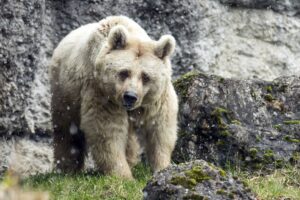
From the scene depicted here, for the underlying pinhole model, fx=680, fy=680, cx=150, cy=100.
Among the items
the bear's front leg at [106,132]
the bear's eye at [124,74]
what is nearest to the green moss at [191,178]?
the bear's eye at [124,74]

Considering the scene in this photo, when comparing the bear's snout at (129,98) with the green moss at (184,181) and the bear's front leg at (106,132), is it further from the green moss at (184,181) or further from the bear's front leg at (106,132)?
the green moss at (184,181)

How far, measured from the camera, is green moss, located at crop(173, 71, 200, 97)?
770 centimetres

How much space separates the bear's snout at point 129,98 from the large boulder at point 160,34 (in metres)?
2.70

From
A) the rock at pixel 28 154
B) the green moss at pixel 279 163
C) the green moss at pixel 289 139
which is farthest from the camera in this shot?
the rock at pixel 28 154

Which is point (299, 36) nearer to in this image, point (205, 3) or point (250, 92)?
point (205, 3)

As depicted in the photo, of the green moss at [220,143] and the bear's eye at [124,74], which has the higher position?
the bear's eye at [124,74]

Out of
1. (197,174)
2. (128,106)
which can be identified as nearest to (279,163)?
(128,106)

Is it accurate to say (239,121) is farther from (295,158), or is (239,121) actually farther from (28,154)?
(28,154)

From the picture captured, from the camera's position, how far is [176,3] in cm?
1031

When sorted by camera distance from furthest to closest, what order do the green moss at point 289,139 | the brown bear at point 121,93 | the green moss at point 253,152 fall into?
the green moss at point 289,139
the green moss at point 253,152
the brown bear at point 121,93

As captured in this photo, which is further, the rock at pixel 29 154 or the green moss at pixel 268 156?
the rock at pixel 29 154

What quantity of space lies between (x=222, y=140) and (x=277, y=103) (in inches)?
35.2

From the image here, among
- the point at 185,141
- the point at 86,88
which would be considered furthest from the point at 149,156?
the point at 86,88

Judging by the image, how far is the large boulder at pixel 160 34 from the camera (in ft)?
29.1
